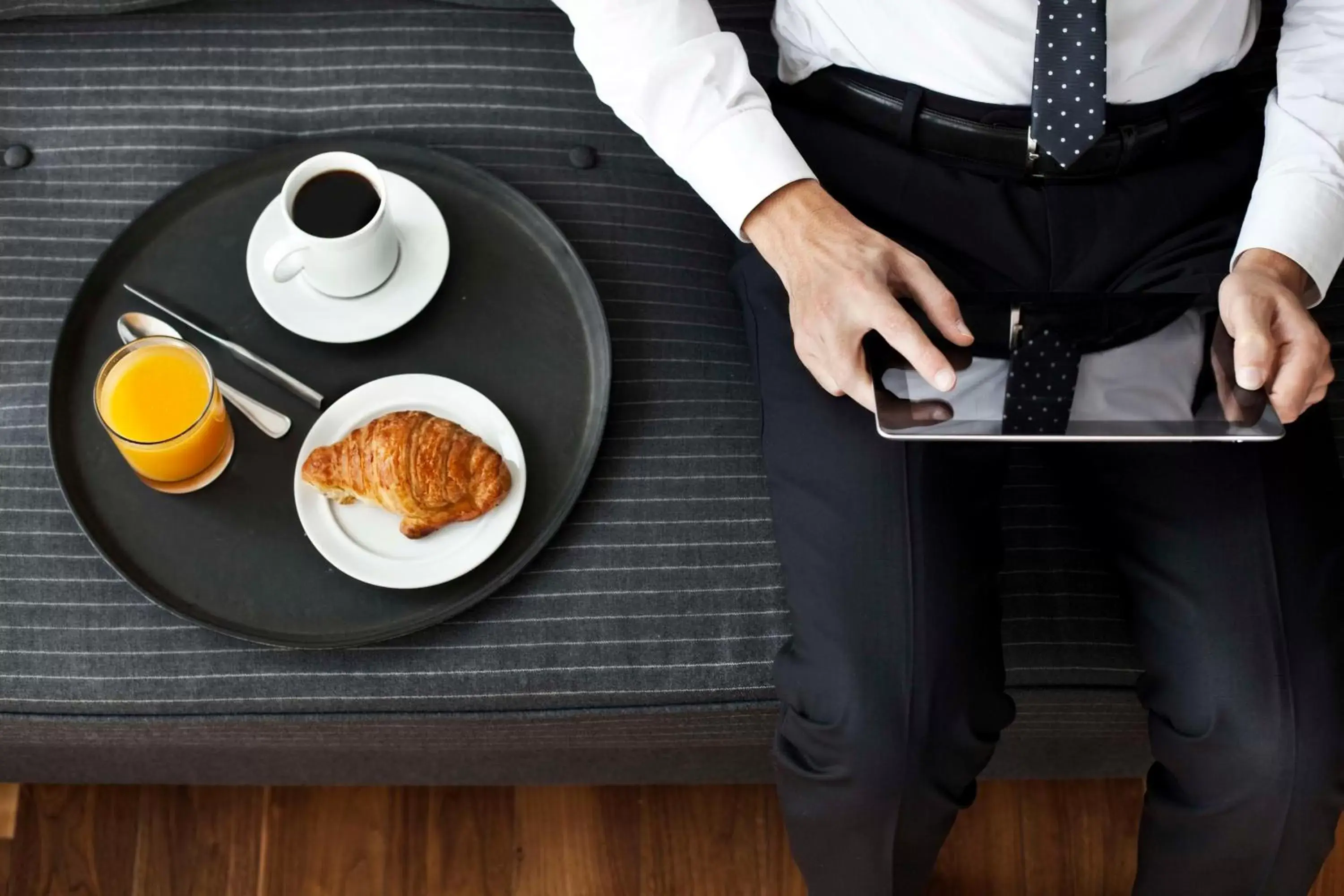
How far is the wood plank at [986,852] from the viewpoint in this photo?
4.23 ft

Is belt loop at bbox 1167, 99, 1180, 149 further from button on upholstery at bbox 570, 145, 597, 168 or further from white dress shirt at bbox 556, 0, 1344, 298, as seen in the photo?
button on upholstery at bbox 570, 145, 597, 168

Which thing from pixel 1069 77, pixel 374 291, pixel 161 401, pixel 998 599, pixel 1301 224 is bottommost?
pixel 998 599

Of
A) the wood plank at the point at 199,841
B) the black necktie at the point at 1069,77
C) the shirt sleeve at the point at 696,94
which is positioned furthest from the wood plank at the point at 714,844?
the black necktie at the point at 1069,77

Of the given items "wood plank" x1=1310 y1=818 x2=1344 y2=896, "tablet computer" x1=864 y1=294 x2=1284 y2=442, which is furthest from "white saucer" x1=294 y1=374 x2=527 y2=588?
"wood plank" x1=1310 y1=818 x2=1344 y2=896

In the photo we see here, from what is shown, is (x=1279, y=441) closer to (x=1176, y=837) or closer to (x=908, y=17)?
(x=1176, y=837)

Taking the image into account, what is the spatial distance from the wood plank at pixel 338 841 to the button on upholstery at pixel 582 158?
77 centimetres

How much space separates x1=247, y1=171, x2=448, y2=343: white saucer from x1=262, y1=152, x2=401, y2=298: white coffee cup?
0.03 meters

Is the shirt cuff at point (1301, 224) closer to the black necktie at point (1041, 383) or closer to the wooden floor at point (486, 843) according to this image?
the black necktie at point (1041, 383)

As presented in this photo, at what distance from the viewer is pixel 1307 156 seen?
0.95 meters

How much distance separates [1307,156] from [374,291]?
33.0 inches

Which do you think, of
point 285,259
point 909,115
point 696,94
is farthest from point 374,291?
point 909,115

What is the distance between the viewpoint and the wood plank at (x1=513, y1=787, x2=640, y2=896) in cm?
129

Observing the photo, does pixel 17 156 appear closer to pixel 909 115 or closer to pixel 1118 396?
pixel 909 115

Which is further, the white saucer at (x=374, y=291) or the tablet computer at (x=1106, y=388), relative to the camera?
the white saucer at (x=374, y=291)
